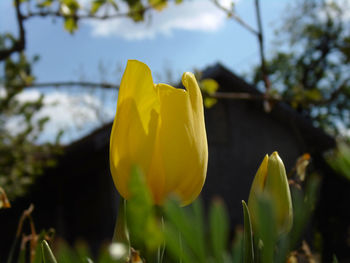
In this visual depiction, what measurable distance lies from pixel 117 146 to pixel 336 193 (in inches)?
468

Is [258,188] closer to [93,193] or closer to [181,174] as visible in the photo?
[181,174]

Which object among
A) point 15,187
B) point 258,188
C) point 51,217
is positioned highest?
point 258,188

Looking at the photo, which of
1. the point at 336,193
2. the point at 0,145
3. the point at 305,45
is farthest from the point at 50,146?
the point at 305,45

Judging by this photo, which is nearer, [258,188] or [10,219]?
[258,188]

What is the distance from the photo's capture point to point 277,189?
426 mm

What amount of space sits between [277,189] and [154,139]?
0.43 ft

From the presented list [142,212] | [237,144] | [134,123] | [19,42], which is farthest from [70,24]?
[237,144]

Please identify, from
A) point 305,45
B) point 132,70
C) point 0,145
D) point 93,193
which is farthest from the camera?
point 305,45

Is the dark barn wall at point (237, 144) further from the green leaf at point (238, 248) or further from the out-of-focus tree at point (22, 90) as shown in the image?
the green leaf at point (238, 248)

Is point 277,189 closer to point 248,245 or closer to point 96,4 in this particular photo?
point 248,245

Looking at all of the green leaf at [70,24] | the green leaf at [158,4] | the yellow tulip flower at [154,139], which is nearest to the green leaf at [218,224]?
the yellow tulip flower at [154,139]

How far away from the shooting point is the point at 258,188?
44 cm

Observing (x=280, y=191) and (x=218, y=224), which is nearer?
(x=218, y=224)

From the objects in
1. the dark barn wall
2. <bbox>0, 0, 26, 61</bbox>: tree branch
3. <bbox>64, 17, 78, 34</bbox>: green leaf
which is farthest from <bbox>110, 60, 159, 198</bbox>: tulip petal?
the dark barn wall
